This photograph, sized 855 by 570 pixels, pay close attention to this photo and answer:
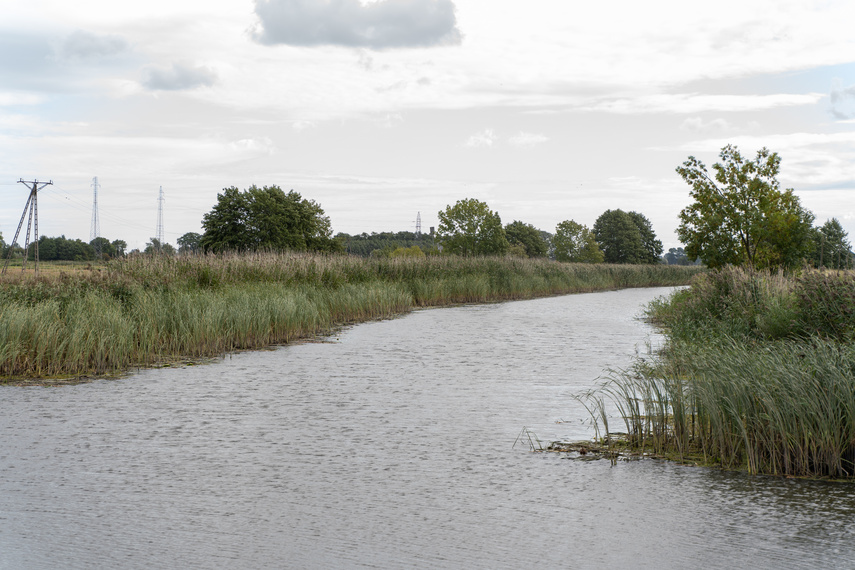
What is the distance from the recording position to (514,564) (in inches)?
195

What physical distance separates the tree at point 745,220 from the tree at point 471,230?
46674mm

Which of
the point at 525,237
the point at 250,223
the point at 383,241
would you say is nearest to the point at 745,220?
the point at 250,223

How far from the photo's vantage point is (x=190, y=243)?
6825 centimetres

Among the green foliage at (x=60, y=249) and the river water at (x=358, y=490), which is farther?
the green foliage at (x=60, y=249)

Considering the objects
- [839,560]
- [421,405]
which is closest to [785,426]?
[839,560]

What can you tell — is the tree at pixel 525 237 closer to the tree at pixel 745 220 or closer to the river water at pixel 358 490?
the tree at pixel 745 220

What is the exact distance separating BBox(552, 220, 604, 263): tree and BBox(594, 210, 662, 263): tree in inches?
85.7

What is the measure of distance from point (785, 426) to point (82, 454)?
22.3 feet

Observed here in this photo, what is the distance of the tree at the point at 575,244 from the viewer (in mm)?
109062

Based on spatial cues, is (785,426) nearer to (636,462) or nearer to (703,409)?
(703,409)

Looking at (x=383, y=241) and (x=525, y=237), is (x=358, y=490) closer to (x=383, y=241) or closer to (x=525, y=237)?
(x=525, y=237)

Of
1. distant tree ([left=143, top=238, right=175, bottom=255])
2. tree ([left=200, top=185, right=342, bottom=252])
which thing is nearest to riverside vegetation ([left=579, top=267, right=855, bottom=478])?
distant tree ([left=143, top=238, right=175, bottom=255])

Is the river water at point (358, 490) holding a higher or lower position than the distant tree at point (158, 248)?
lower

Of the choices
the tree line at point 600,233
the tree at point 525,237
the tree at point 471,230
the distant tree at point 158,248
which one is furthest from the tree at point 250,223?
the tree at point 525,237
